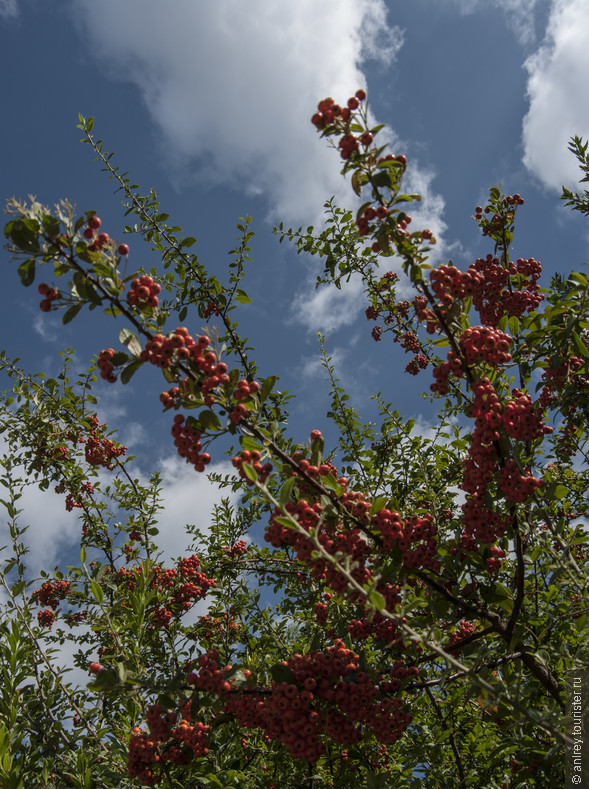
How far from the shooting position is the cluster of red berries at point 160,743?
3.24 meters

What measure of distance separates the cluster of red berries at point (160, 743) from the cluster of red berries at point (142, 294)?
2607 mm

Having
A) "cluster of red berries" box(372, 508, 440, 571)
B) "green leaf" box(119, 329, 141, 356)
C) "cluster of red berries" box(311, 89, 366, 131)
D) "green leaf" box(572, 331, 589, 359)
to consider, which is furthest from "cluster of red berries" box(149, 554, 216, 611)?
"cluster of red berries" box(311, 89, 366, 131)

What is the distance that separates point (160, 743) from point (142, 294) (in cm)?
297

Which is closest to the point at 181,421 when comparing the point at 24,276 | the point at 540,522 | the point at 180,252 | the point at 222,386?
the point at 222,386

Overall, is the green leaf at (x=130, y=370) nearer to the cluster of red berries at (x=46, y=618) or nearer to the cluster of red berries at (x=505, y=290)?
the cluster of red berries at (x=505, y=290)

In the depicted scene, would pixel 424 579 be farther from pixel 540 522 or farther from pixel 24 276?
pixel 24 276

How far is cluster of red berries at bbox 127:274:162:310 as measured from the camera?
3072 mm

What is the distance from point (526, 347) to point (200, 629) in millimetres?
5894

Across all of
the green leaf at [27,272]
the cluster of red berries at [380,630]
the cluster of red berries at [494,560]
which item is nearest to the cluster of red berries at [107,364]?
the green leaf at [27,272]

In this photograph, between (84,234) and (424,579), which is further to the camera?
(424,579)

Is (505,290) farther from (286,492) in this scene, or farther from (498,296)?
(286,492)

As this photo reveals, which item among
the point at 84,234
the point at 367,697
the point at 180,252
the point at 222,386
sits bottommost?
the point at 367,697

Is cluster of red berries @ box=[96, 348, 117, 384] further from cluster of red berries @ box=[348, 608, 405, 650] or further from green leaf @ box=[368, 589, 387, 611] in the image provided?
cluster of red berries @ box=[348, 608, 405, 650]

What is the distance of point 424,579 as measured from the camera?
335cm
